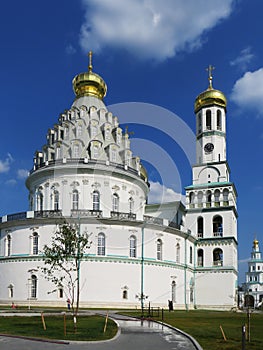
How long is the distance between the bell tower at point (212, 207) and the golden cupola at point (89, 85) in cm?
1590

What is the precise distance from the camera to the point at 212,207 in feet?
209

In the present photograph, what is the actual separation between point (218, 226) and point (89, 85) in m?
27.2

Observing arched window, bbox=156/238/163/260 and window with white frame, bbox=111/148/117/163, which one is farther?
window with white frame, bbox=111/148/117/163

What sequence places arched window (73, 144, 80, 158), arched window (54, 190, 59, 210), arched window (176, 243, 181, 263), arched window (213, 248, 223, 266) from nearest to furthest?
arched window (54, 190, 59, 210) < arched window (73, 144, 80, 158) < arched window (176, 243, 181, 263) < arched window (213, 248, 223, 266)

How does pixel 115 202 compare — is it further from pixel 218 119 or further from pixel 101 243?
pixel 218 119

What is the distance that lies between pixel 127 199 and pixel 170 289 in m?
11.9

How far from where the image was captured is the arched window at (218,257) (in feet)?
203

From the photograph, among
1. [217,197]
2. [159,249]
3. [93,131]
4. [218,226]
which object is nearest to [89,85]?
Answer: [93,131]

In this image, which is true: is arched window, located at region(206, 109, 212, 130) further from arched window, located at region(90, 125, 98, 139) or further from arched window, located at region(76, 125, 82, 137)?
arched window, located at region(76, 125, 82, 137)

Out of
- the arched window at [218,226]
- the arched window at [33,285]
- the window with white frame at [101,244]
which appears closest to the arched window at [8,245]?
the arched window at [33,285]

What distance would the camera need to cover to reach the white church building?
4822 centimetres

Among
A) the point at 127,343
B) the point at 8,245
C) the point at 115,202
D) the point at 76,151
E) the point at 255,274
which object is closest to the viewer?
the point at 127,343

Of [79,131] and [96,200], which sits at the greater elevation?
[79,131]

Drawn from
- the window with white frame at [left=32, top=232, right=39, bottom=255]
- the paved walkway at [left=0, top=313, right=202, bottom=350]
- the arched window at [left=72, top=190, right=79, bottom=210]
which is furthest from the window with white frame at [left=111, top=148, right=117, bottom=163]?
the paved walkway at [left=0, top=313, right=202, bottom=350]
